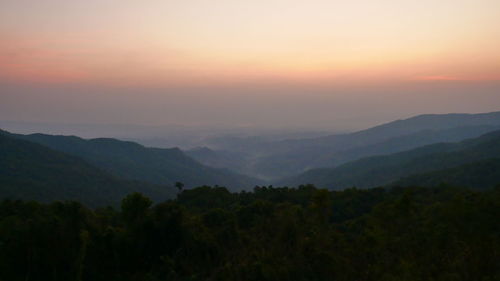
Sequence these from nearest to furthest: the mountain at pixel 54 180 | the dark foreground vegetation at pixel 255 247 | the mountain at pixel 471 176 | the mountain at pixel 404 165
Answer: the dark foreground vegetation at pixel 255 247 < the mountain at pixel 471 176 < the mountain at pixel 54 180 < the mountain at pixel 404 165

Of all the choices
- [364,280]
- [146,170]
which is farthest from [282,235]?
[146,170]

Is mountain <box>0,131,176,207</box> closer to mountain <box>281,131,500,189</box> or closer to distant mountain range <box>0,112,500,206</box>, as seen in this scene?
distant mountain range <box>0,112,500,206</box>

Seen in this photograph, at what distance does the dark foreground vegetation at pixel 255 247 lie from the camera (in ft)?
33.5

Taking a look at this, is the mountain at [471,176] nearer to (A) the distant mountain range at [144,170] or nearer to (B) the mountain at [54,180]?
(A) the distant mountain range at [144,170]

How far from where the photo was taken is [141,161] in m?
121

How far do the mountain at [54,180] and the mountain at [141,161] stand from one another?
23489 millimetres

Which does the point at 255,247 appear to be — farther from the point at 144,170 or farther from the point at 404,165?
the point at 144,170

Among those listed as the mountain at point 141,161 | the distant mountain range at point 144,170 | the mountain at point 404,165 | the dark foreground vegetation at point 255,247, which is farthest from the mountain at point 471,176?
the mountain at point 141,161

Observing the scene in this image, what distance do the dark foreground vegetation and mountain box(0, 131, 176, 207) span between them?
46.4m

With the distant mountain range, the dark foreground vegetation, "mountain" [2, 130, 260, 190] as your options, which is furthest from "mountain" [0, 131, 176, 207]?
the dark foreground vegetation

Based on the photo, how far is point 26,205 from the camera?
21.2 meters

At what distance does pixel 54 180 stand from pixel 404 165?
80.2m

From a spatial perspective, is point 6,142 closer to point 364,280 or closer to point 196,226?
point 196,226

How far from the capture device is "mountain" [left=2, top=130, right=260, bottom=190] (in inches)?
4222
